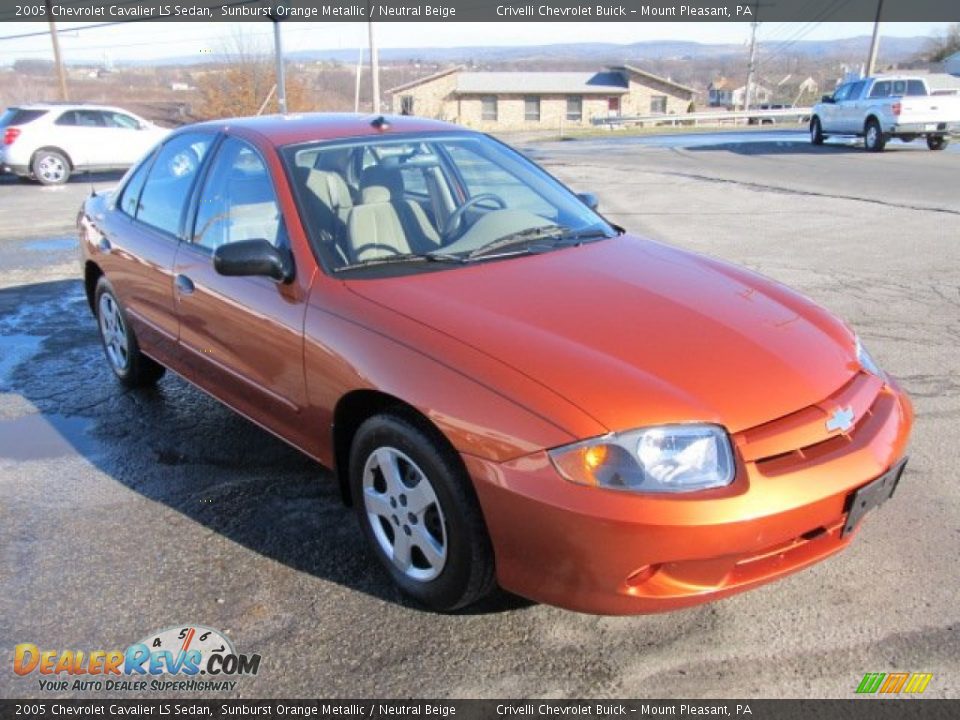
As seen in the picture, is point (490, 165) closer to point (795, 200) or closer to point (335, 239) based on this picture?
Answer: point (335, 239)

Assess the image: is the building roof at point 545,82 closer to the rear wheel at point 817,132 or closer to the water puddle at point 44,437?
the rear wheel at point 817,132

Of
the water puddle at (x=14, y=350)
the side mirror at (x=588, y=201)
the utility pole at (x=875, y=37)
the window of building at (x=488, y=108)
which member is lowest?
the window of building at (x=488, y=108)

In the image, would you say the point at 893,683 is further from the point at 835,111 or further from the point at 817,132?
the point at 817,132

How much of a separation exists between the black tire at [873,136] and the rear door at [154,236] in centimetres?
1987

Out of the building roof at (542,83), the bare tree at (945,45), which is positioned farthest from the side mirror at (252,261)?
the bare tree at (945,45)

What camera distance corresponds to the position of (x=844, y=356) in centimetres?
295

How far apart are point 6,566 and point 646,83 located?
69.7 meters

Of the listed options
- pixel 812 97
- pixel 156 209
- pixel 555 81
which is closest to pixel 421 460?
pixel 156 209

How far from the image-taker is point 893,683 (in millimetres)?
2475

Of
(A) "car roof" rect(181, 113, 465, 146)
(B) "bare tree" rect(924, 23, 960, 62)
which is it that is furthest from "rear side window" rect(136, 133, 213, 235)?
(B) "bare tree" rect(924, 23, 960, 62)

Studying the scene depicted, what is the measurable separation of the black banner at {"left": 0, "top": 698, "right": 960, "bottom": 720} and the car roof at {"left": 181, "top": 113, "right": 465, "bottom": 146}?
91.2 inches

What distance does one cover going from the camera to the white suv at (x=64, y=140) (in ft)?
54.6

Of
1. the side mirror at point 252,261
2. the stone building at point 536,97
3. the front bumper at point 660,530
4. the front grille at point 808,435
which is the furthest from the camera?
the stone building at point 536,97

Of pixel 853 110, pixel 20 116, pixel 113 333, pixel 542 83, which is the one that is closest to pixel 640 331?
pixel 113 333
